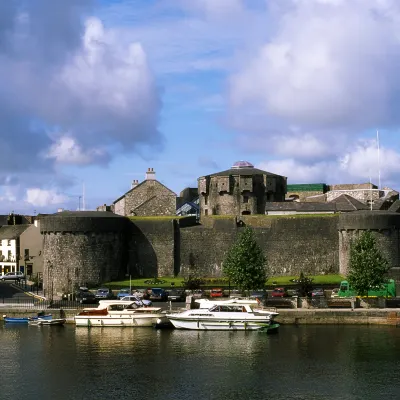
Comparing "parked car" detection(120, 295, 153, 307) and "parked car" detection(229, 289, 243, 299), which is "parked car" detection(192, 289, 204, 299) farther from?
"parked car" detection(120, 295, 153, 307)

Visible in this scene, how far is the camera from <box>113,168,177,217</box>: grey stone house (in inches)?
3445

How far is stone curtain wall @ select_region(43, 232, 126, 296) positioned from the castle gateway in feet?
48.6

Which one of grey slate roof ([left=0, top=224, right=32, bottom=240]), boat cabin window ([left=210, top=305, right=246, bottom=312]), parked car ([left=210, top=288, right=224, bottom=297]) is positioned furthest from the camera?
grey slate roof ([left=0, top=224, right=32, bottom=240])

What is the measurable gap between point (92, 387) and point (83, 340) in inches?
483

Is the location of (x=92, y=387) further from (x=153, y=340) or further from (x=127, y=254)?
(x=127, y=254)

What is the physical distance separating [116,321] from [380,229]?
24502 mm

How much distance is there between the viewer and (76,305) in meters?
62.2

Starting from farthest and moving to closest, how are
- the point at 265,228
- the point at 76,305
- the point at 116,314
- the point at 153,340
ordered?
1. the point at 265,228
2. the point at 76,305
3. the point at 116,314
4. the point at 153,340

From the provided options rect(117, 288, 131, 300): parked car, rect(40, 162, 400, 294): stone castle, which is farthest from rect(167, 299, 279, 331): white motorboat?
rect(40, 162, 400, 294): stone castle

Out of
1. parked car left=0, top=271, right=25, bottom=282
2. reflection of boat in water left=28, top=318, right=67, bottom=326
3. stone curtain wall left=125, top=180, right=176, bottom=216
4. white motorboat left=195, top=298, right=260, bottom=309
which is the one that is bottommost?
Answer: reflection of boat in water left=28, top=318, right=67, bottom=326

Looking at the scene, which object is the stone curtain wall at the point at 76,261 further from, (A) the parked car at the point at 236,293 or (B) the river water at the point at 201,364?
(B) the river water at the point at 201,364

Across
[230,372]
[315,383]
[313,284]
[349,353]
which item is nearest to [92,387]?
[230,372]

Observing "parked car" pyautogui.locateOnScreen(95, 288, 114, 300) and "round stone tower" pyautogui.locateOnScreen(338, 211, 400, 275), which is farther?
"round stone tower" pyautogui.locateOnScreen(338, 211, 400, 275)

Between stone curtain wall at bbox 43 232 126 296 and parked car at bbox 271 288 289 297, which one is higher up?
stone curtain wall at bbox 43 232 126 296
